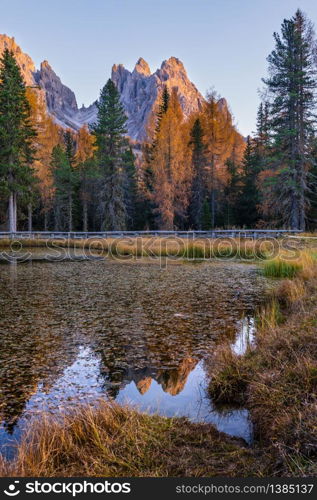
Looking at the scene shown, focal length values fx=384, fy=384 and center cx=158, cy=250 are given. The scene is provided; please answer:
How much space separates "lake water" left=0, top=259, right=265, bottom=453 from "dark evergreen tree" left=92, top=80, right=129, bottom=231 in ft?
83.0

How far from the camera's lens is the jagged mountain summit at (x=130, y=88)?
138 meters

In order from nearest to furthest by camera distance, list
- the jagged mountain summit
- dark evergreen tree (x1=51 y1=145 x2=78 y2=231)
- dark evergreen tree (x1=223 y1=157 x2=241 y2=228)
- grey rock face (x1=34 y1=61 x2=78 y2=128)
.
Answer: dark evergreen tree (x1=223 y1=157 x2=241 y2=228) < dark evergreen tree (x1=51 y1=145 x2=78 y2=231) < the jagged mountain summit < grey rock face (x1=34 y1=61 x2=78 y2=128)

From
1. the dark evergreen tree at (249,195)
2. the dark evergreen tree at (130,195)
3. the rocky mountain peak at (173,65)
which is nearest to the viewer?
the dark evergreen tree at (249,195)

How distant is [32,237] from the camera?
33.2m

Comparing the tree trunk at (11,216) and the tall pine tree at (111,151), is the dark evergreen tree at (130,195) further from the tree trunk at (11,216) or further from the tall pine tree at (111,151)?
the tree trunk at (11,216)

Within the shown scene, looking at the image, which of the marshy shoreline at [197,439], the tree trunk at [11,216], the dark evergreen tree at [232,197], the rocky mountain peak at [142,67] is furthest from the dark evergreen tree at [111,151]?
the rocky mountain peak at [142,67]

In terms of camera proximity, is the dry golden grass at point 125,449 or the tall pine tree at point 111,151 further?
the tall pine tree at point 111,151

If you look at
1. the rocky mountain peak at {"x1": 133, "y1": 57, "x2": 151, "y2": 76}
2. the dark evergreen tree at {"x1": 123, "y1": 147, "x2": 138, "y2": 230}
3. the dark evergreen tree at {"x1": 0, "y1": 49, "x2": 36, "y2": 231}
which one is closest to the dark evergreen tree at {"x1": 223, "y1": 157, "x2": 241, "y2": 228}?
the dark evergreen tree at {"x1": 123, "y1": 147, "x2": 138, "y2": 230}

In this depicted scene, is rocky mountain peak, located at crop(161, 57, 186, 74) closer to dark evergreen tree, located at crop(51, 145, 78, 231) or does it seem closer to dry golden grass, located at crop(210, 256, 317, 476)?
dark evergreen tree, located at crop(51, 145, 78, 231)

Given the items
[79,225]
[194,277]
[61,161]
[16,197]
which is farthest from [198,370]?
[79,225]

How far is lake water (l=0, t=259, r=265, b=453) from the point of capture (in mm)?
4352

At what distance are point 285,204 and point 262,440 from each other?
1042 inches

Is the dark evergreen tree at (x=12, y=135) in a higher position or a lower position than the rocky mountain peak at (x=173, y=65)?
lower

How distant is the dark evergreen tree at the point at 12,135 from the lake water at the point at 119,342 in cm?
2254
